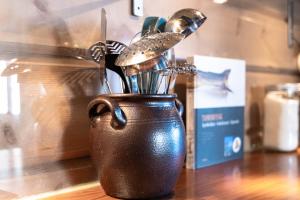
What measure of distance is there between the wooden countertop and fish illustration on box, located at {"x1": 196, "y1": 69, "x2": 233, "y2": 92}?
0.69 ft

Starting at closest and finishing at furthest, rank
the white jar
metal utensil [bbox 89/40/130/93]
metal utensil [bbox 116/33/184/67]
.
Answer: metal utensil [bbox 116/33/184/67]
metal utensil [bbox 89/40/130/93]
the white jar

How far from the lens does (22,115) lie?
0.66m

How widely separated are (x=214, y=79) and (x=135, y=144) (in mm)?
429

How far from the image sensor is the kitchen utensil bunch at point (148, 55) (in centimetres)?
61

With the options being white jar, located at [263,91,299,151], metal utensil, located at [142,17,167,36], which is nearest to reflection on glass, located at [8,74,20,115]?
metal utensil, located at [142,17,167,36]

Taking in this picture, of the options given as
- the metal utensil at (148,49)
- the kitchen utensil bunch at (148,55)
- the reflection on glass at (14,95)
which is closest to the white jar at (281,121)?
the kitchen utensil bunch at (148,55)

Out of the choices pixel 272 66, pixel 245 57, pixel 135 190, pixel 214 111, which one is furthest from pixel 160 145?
pixel 272 66

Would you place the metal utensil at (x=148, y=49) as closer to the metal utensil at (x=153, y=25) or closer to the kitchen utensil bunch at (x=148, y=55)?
the kitchen utensil bunch at (x=148, y=55)

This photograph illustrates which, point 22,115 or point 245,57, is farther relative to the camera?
point 245,57

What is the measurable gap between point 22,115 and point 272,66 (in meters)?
0.97

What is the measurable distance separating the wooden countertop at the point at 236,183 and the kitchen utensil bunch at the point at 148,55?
203 millimetres

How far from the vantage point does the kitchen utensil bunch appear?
0.61 meters

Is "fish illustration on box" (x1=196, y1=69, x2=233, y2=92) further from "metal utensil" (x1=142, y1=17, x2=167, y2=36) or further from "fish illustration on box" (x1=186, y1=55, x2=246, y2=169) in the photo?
"metal utensil" (x1=142, y1=17, x2=167, y2=36)

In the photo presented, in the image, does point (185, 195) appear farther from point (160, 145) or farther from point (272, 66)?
point (272, 66)
